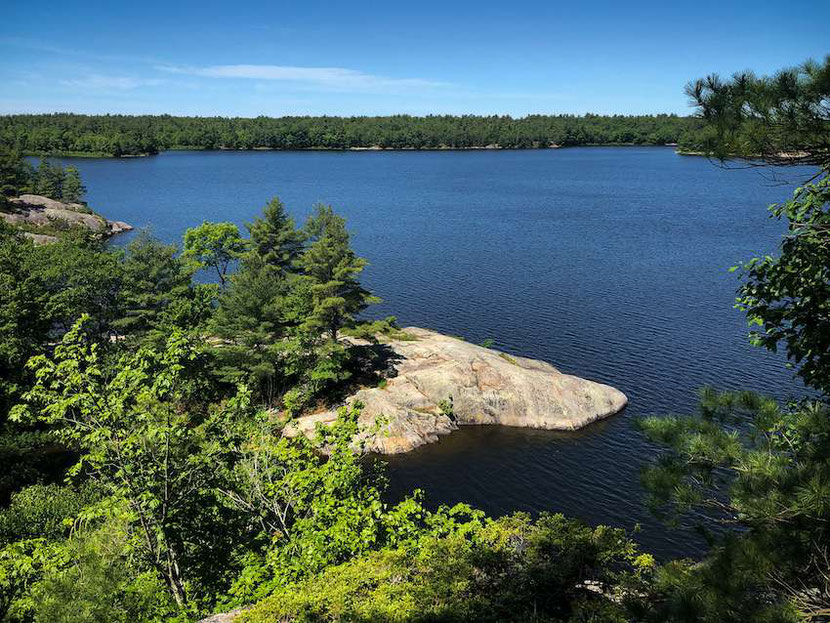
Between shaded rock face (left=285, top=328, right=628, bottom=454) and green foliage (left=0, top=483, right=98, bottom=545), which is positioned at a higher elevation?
green foliage (left=0, top=483, right=98, bottom=545)

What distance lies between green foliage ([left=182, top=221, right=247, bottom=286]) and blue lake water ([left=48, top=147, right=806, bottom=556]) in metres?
11.1

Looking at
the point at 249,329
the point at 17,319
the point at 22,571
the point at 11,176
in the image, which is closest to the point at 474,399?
the point at 249,329

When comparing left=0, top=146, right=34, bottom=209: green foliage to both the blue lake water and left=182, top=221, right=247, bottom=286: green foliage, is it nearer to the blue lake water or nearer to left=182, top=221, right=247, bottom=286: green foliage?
the blue lake water

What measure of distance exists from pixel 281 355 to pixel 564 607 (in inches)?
1183

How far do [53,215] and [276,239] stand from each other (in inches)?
2446

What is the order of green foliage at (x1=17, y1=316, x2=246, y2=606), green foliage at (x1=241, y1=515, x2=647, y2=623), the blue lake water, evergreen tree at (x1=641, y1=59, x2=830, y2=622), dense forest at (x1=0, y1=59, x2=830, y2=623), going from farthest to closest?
the blue lake water → green foliage at (x1=17, y1=316, x2=246, y2=606) → green foliage at (x1=241, y1=515, x2=647, y2=623) → dense forest at (x1=0, y1=59, x2=830, y2=623) → evergreen tree at (x1=641, y1=59, x2=830, y2=622)

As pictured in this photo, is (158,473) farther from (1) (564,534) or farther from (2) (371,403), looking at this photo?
(2) (371,403)

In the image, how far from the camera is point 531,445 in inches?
1379

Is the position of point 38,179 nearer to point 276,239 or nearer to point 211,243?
point 211,243

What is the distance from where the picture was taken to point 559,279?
62.0 metres

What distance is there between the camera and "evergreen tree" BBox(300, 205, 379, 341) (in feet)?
122

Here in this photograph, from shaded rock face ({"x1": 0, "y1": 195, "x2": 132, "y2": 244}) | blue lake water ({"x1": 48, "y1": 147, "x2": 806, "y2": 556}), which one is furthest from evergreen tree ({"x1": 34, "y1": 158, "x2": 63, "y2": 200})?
shaded rock face ({"x1": 0, "y1": 195, "x2": 132, "y2": 244})

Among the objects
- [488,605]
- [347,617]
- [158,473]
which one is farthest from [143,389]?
[488,605]

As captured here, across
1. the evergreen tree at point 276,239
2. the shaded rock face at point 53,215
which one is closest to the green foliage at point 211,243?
the evergreen tree at point 276,239
